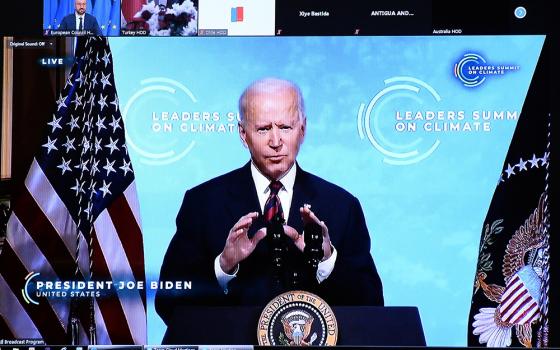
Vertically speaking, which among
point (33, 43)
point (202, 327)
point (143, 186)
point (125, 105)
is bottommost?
point (202, 327)

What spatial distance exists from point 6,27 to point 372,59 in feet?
7.17

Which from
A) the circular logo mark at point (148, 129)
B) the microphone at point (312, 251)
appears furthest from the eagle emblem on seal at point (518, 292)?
the circular logo mark at point (148, 129)

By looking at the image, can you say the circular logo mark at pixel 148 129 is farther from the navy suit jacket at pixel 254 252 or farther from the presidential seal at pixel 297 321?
the presidential seal at pixel 297 321

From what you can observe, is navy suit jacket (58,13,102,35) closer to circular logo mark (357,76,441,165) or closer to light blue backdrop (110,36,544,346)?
light blue backdrop (110,36,544,346)

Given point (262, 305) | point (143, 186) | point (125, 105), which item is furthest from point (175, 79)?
point (262, 305)

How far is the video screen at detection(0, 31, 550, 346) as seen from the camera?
5184mm

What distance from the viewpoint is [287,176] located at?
5.29 m

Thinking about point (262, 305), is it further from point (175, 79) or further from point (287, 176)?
point (175, 79)

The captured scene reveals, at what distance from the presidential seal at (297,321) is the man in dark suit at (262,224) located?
59 millimetres

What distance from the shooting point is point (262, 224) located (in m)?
5.23

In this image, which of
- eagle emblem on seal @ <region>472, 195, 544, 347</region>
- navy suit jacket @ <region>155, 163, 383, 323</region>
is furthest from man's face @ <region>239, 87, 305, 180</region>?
eagle emblem on seal @ <region>472, 195, 544, 347</region>

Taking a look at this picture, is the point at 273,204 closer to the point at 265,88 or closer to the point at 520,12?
the point at 265,88

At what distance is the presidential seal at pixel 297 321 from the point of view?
5.14 m

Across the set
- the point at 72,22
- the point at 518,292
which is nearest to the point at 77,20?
the point at 72,22
